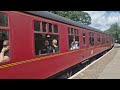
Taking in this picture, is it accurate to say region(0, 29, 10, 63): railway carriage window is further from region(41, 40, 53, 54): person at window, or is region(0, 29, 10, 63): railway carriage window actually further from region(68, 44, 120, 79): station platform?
region(68, 44, 120, 79): station platform

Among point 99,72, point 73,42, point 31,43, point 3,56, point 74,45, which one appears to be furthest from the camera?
point 99,72

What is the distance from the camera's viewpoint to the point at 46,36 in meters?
9.12

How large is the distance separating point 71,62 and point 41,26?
15.5 feet

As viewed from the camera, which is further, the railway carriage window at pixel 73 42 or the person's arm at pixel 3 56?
the railway carriage window at pixel 73 42

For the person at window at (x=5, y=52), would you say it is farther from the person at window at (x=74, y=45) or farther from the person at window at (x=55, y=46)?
the person at window at (x=74, y=45)

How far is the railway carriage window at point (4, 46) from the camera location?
6.14 m

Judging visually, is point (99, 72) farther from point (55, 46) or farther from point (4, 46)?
point (4, 46)

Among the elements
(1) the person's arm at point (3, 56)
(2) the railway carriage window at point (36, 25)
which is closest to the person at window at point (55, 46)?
(2) the railway carriage window at point (36, 25)

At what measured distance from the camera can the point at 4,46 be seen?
630 cm

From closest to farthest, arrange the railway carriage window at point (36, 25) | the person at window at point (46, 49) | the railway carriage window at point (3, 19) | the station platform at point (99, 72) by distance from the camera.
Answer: the railway carriage window at point (3, 19) → the railway carriage window at point (36, 25) → the person at window at point (46, 49) → the station platform at point (99, 72)

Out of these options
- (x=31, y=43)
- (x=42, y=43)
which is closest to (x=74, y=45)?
(x=42, y=43)

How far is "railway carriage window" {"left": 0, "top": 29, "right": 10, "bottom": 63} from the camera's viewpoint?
6.14 m
